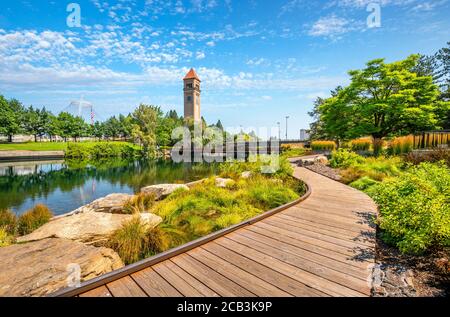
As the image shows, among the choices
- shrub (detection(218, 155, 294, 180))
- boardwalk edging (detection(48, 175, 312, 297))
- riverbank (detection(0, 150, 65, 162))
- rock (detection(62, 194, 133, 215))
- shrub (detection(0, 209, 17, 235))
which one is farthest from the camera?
riverbank (detection(0, 150, 65, 162))

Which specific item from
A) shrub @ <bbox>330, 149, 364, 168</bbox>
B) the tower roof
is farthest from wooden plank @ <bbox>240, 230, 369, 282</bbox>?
the tower roof

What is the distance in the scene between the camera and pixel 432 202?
2859 mm

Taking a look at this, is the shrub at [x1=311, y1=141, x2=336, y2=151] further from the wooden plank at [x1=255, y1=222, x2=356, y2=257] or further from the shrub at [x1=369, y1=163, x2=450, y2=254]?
the wooden plank at [x1=255, y1=222, x2=356, y2=257]

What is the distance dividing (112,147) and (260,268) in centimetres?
4376

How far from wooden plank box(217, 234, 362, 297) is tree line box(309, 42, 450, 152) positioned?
546 inches

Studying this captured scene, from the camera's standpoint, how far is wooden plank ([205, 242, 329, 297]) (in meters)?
2.16

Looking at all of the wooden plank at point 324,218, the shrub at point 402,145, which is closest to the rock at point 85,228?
the wooden plank at point 324,218

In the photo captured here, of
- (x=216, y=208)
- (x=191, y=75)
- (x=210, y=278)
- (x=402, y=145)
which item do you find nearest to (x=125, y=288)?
(x=210, y=278)

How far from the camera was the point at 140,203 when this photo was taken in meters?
7.46

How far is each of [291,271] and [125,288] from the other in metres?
1.76

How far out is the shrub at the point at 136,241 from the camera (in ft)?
12.5

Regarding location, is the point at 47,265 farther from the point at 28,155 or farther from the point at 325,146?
the point at 28,155

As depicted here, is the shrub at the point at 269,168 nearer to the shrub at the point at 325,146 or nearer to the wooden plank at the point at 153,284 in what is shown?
the wooden plank at the point at 153,284

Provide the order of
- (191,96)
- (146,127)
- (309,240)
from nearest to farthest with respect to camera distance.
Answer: (309,240)
(146,127)
(191,96)
